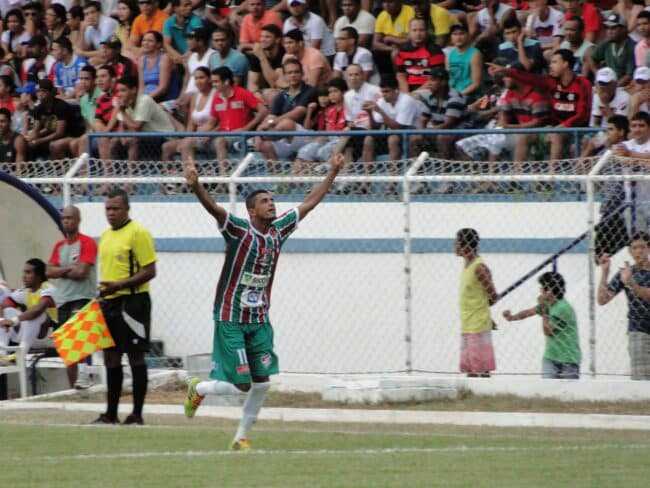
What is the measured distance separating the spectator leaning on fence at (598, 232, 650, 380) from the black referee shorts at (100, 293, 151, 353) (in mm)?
4400

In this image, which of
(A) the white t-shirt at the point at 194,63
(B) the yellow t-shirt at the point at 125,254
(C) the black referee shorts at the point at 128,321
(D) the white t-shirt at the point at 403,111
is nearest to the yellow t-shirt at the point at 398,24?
(D) the white t-shirt at the point at 403,111

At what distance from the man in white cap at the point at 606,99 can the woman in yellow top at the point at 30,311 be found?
606 cm

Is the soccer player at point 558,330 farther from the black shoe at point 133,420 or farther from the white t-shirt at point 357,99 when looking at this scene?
the black shoe at point 133,420

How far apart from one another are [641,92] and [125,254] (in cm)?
613

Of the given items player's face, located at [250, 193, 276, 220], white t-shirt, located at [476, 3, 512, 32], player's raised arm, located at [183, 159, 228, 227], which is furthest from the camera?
white t-shirt, located at [476, 3, 512, 32]

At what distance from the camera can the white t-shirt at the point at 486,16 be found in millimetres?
18062

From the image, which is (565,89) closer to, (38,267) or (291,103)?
(291,103)

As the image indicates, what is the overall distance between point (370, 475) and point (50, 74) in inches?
Answer: 523

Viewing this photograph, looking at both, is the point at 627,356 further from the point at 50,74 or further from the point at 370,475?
the point at 50,74

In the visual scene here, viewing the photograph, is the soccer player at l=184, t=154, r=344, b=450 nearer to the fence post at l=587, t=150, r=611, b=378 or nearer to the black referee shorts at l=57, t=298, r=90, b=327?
the fence post at l=587, t=150, r=611, b=378

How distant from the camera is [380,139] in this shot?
1605cm

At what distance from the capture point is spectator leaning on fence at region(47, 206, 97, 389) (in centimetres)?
1509

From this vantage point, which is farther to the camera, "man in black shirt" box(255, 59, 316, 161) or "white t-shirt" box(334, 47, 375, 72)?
"white t-shirt" box(334, 47, 375, 72)

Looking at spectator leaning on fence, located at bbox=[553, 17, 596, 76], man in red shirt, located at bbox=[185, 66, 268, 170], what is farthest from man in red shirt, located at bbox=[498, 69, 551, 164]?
man in red shirt, located at bbox=[185, 66, 268, 170]
